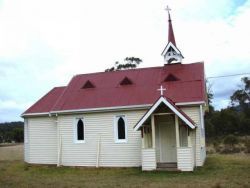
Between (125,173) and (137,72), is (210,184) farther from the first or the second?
(137,72)

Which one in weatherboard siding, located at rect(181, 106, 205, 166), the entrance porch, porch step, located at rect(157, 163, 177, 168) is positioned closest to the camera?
the entrance porch

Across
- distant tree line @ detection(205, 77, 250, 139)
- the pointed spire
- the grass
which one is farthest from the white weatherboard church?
distant tree line @ detection(205, 77, 250, 139)

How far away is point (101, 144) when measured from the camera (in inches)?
1071

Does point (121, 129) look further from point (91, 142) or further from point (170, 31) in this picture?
point (170, 31)

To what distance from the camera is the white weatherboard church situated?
24406 millimetres

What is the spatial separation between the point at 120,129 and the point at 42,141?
19.1 ft

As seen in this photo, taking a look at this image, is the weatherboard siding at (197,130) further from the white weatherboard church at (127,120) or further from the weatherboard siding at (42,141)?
the weatherboard siding at (42,141)

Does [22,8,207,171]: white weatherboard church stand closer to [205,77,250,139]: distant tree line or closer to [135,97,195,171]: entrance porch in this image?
[135,97,195,171]: entrance porch

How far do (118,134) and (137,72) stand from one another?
204 inches

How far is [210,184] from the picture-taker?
1756cm

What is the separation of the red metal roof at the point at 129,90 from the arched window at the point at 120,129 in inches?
37.0

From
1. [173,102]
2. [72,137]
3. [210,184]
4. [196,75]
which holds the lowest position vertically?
[210,184]

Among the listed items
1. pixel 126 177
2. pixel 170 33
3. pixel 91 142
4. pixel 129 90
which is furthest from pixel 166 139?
pixel 170 33

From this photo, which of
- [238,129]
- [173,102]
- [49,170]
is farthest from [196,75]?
[238,129]
